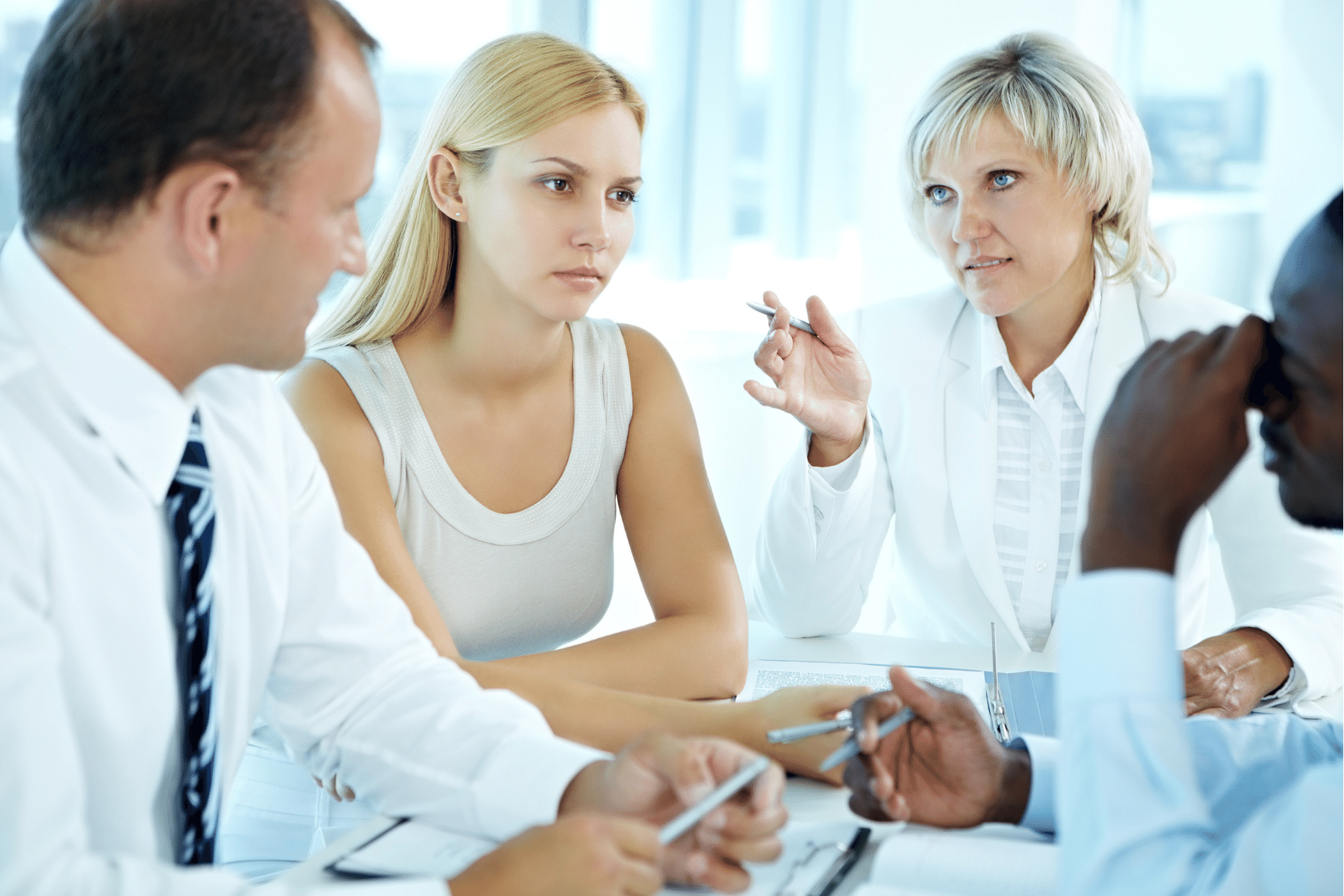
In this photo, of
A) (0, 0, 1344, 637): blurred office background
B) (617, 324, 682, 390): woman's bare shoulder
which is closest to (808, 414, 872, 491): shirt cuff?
(617, 324, 682, 390): woman's bare shoulder

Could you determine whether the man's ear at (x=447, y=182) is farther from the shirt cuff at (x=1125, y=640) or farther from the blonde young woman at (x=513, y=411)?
the shirt cuff at (x=1125, y=640)

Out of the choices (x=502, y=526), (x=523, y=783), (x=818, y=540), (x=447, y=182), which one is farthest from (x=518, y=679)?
(x=447, y=182)

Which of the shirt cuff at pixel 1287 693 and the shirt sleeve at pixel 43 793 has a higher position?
the shirt sleeve at pixel 43 793

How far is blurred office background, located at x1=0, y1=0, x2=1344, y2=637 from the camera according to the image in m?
2.77

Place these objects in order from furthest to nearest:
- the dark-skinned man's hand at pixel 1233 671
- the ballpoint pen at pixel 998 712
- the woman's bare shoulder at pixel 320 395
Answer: the woman's bare shoulder at pixel 320 395, the dark-skinned man's hand at pixel 1233 671, the ballpoint pen at pixel 998 712

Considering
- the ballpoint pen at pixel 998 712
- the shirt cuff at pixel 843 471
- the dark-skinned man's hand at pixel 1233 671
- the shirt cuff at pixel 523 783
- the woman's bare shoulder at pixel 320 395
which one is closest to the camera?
the shirt cuff at pixel 523 783

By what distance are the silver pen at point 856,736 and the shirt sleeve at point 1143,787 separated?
188 mm

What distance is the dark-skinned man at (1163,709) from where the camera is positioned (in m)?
0.78

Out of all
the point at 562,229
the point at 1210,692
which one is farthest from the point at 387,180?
the point at 1210,692

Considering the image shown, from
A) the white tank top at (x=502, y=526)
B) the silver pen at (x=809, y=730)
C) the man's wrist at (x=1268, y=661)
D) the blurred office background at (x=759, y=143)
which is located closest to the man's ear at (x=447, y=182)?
the white tank top at (x=502, y=526)

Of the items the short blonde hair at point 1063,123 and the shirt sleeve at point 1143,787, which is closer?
the shirt sleeve at point 1143,787

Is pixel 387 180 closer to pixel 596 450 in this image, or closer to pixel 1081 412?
pixel 596 450

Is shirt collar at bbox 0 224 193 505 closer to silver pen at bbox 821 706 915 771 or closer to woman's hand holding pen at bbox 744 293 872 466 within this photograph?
silver pen at bbox 821 706 915 771

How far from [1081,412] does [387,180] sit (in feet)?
5.68
